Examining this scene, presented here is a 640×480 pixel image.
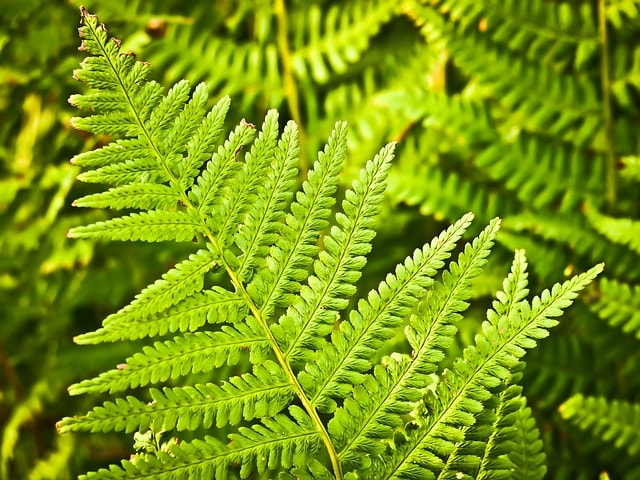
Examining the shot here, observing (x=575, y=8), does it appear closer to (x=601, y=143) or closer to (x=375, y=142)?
(x=601, y=143)

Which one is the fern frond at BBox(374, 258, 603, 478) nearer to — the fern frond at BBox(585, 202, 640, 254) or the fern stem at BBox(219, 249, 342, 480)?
the fern stem at BBox(219, 249, 342, 480)

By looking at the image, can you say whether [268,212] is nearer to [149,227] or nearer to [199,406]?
[149,227]

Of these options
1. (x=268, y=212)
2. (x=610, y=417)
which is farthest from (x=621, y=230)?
(x=268, y=212)

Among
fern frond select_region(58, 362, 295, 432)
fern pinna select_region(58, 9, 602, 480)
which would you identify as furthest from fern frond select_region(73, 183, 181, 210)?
fern frond select_region(58, 362, 295, 432)

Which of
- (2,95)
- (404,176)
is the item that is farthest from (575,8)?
(2,95)

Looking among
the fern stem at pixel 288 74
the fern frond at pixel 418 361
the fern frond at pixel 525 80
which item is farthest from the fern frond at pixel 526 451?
the fern stem at pixel 288 74

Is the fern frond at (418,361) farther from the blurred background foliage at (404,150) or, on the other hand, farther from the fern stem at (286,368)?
the blurred background foliage at (404,150)

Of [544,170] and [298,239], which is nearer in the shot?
[298,239]
